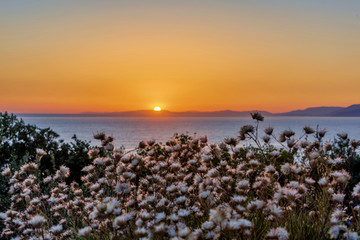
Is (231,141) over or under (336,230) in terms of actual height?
over

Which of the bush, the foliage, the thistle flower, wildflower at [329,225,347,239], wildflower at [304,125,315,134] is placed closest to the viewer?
wildflower at [329,225,347,239]

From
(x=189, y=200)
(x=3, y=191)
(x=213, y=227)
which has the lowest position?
(x=3, y=191)

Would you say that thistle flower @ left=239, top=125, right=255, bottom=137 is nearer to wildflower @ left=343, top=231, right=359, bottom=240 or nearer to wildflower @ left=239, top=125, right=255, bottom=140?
wildflower @ left=239, top=125, right=255, bottom=140

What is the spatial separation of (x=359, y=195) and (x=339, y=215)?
0.27 metres

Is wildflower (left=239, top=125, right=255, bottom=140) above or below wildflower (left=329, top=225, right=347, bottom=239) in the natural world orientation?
above

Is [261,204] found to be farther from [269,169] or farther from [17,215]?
[17,215]

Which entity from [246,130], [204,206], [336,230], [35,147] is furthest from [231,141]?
[35,147]

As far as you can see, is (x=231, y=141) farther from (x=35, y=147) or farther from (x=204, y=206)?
(x=35, y=147)

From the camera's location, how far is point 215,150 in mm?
4566

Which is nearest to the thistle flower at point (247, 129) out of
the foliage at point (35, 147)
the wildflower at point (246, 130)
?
the wildflower at point (246, 130)

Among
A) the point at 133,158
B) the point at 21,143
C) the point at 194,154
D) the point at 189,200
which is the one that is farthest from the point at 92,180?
the point at 21,143

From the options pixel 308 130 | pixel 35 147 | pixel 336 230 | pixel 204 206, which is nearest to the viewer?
pixel 336 230

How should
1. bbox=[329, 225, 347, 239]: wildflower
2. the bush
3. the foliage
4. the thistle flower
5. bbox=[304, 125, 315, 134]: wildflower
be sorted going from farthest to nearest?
the foliage → the thistle flower → bbox=[304, 125, 315, 134]: wildflower → the bush → bbox=[329, 225, 347, 239]: wildflower

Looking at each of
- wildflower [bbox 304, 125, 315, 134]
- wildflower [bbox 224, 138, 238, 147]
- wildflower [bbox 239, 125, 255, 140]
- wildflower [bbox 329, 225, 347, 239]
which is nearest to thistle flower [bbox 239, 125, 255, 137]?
wildflower [bbox 239, 125, 255, 140]
